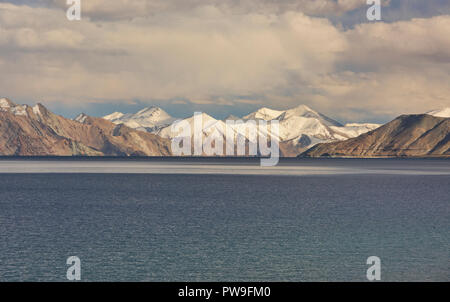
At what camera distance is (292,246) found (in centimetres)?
5041

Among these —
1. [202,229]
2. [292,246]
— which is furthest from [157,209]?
[292,246]

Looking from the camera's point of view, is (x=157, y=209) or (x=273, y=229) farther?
(x=157, y=209)

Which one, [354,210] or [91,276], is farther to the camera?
[354,210]

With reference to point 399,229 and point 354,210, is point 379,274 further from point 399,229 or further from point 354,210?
point 354,210

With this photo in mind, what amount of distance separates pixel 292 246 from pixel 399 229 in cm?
1880

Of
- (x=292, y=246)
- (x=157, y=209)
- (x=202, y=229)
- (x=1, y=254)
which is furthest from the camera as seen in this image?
(x=157, y=209)

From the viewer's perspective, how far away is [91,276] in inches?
1539

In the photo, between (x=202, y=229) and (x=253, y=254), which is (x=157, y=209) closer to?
(x=202, y=229)

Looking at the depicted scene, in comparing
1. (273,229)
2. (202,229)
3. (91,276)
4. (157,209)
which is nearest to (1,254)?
(91,276)
